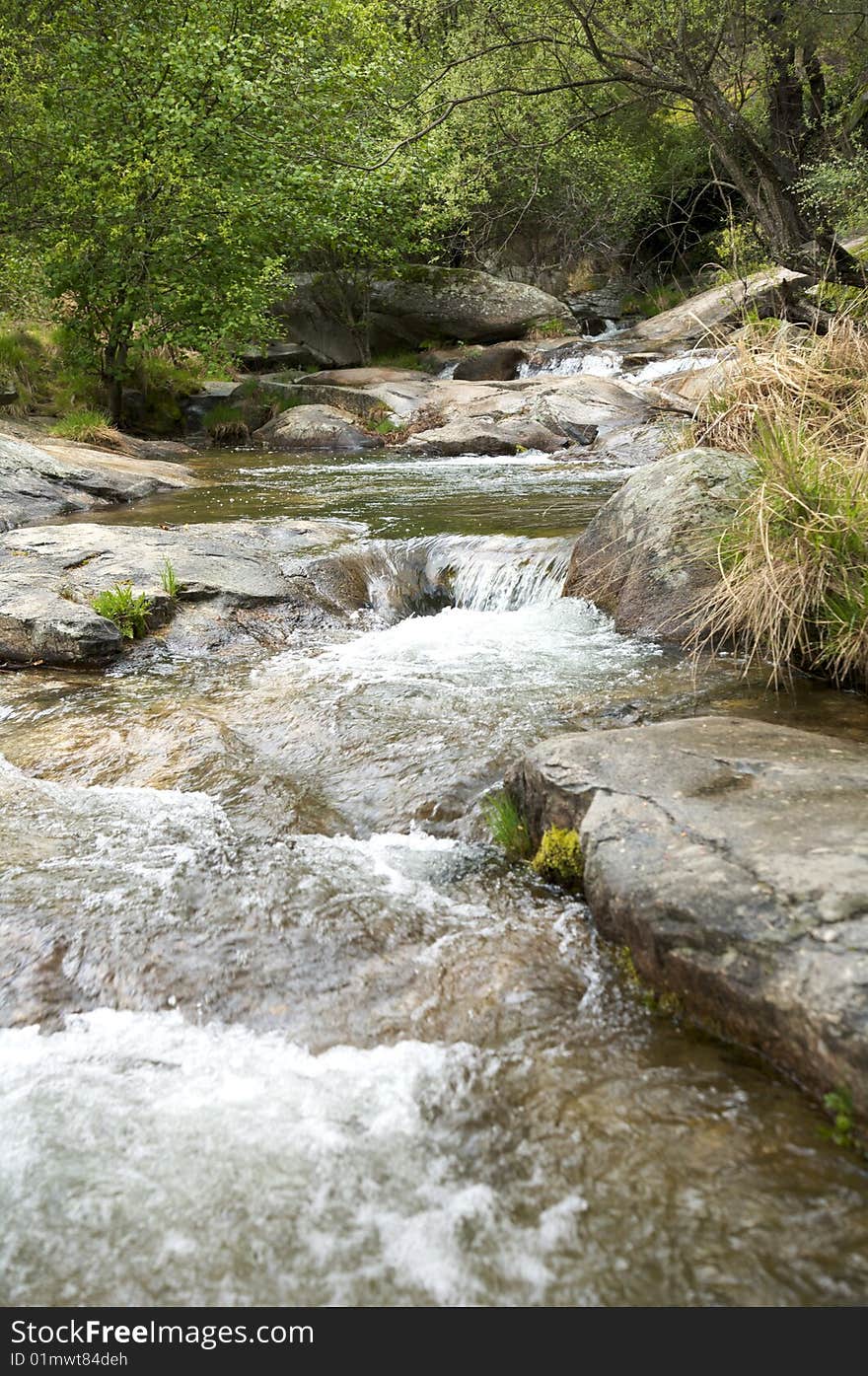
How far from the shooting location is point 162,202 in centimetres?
1525

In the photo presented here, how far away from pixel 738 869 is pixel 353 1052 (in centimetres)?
132

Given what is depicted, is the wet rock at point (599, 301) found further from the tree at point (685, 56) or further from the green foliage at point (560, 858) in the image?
the green foliage at point (560, 858)

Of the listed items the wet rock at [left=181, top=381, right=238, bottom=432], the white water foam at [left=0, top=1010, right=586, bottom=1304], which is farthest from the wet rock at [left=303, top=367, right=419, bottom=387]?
the white water foam at [left=0, top=1010, right=586, bottom=1304]

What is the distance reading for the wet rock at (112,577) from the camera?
6.26 meters

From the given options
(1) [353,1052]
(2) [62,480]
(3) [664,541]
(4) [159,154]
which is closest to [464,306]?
(4) [159,154]

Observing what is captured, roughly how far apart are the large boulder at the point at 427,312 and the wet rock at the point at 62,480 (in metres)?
11.0

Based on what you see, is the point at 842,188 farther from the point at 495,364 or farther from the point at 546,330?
the point at 546,330

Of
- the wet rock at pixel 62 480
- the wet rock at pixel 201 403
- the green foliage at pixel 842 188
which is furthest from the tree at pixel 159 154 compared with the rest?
the green foliage at pixel 842 188

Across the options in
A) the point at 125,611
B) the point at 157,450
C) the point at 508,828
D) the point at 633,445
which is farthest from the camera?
the point at 157,450

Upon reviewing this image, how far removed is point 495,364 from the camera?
814 inches

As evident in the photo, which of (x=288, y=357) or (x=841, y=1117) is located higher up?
(x=288, y=357)

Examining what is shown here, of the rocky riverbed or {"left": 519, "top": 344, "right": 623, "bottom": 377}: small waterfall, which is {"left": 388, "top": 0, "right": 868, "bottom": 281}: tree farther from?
the rocky riverbed

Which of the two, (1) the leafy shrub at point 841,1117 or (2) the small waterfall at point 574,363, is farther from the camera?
(2) the small waterfall at point 574,363

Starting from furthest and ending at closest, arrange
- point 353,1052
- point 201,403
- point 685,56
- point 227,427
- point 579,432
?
point 201,403 → point 227,427 → point 579,432 → point 685,56 → point 353,1052
